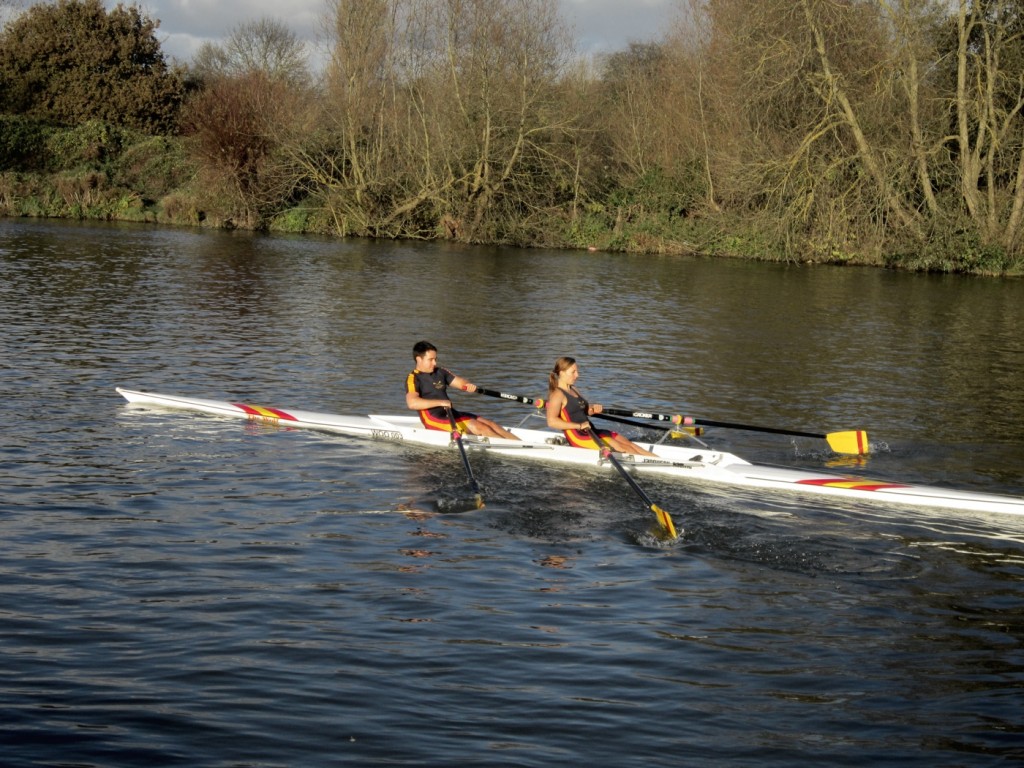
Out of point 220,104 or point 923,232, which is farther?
point 220,104

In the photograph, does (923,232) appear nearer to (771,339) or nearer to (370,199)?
(771,339)

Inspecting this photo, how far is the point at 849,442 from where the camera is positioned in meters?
11.7

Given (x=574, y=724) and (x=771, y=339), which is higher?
(x=771, y=339)

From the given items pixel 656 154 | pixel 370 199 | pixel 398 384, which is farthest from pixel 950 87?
pixel 398 384

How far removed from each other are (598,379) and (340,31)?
28.4 meters

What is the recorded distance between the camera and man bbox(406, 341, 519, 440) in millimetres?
12031

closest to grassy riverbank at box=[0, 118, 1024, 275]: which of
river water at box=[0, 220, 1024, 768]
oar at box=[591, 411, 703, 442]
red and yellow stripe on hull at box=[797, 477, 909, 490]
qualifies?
river water at box=[0, 220, 1024, 768]

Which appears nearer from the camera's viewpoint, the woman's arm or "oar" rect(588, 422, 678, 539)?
"oar" rect(588, 422, 678, 539)

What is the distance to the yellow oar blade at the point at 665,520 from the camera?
893 cm

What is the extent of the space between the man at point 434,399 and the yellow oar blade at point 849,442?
3218mm

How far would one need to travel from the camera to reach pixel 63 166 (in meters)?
50.8

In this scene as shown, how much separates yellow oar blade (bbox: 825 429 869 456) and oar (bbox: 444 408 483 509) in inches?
145

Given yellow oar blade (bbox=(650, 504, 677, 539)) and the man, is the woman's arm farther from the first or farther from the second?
yellow oar blade (bbox=(650, 504, 677, 539))

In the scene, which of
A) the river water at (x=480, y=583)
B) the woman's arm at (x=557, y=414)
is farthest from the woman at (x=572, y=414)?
the river water at (x=480, y=583)
